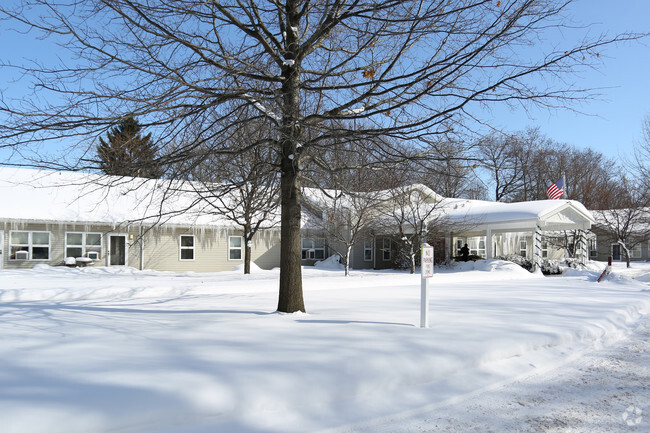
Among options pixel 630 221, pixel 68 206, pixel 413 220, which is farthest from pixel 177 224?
pixel 630 221

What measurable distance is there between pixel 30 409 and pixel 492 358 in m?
5.03

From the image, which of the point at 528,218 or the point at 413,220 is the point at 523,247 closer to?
the point at 528,218

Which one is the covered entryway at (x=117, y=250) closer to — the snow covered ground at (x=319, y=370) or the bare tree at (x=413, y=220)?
the bare tree at (x=413, y=220)

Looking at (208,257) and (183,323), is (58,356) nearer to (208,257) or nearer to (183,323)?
(183,323)

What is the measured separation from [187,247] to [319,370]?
1973cm

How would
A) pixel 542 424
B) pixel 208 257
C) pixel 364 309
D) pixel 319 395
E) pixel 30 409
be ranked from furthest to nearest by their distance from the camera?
pixel 208 257
pixel 364 309
pixel 319 395
pixel 542 424
pixel 30 409

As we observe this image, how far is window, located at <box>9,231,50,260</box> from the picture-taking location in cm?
2008

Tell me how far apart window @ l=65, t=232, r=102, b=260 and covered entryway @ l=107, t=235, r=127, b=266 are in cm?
57

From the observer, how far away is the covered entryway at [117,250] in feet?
72.8

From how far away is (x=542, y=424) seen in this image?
13.8 ft

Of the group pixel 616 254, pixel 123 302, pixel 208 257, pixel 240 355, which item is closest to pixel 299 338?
pixel 240 355

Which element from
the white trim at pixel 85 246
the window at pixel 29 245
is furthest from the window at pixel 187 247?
the window at pixel 29 245

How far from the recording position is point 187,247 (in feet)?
77.3

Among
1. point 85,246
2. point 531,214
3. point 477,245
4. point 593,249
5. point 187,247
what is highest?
point 531,214
